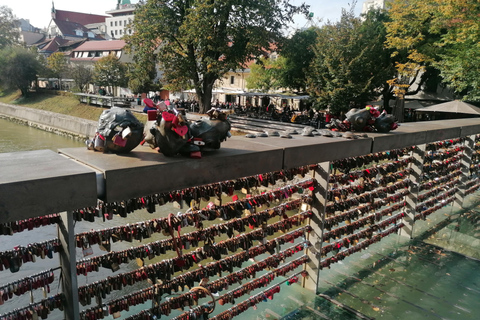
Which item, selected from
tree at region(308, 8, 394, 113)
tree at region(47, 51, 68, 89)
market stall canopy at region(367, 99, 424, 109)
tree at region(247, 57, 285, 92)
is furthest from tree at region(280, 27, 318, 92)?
tree at region(47, 51, 68, 89)

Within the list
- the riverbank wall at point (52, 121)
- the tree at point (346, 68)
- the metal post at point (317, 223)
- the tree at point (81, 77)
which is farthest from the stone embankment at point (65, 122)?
the metal post at point (317, 223)

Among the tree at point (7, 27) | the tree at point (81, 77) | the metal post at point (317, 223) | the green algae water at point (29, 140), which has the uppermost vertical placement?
the tree at point (7, 27)

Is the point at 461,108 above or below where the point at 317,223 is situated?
above

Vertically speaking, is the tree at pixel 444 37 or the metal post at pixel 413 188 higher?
the tree at pixel 444 37

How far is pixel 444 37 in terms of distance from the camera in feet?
61.7

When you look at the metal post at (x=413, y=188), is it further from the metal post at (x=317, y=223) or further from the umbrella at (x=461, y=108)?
the umbrella at (x=461, y=108)

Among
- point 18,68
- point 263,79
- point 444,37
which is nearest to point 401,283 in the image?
point 444,37

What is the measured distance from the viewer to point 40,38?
82062 mm

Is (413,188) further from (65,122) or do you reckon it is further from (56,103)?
(56,103)

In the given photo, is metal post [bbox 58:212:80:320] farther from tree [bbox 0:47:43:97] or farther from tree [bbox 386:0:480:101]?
tree [bbox 0:47:43:97]

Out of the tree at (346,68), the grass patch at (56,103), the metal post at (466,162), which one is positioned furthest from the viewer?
the grass patch at (56,103)

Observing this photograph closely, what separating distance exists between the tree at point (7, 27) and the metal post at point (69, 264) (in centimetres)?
6096

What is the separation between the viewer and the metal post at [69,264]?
7.52ft

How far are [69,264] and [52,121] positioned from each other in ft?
113
